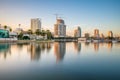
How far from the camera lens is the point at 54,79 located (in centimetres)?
628

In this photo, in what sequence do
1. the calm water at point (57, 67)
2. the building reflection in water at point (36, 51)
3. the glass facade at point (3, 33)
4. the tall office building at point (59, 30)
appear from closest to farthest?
the calm water at point (57, 67), the building reflection in water at point (36, 51), the glass facade at point (3, 33), the tall office building at point (59, 30)

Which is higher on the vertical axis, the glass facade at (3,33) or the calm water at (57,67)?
the glass facade at (3,33)

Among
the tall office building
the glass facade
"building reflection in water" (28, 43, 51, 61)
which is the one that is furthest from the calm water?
the tall office building

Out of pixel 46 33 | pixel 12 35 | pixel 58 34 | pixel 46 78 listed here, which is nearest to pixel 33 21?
pixel 58 34

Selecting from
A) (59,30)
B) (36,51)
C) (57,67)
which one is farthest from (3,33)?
(59,30)

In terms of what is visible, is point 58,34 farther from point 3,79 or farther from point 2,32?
point 3,79

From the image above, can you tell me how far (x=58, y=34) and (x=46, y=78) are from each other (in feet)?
429

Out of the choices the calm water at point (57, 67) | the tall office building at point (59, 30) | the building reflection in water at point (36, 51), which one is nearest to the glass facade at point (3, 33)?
the building reflection in water at point (36, 51)

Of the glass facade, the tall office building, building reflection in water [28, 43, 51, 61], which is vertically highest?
the tall office building

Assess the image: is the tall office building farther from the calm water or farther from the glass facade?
the calm water

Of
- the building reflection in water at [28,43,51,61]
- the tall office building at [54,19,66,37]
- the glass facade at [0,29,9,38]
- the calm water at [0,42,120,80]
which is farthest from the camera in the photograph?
the tall office building at [54,19,66,37]

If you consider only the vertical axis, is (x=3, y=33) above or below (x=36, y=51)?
above

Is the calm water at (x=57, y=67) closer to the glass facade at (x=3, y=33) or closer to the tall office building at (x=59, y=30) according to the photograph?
the glass facade at (x=3, y=33)

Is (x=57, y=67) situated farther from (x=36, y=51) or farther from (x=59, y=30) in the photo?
(x=59, y=30)
